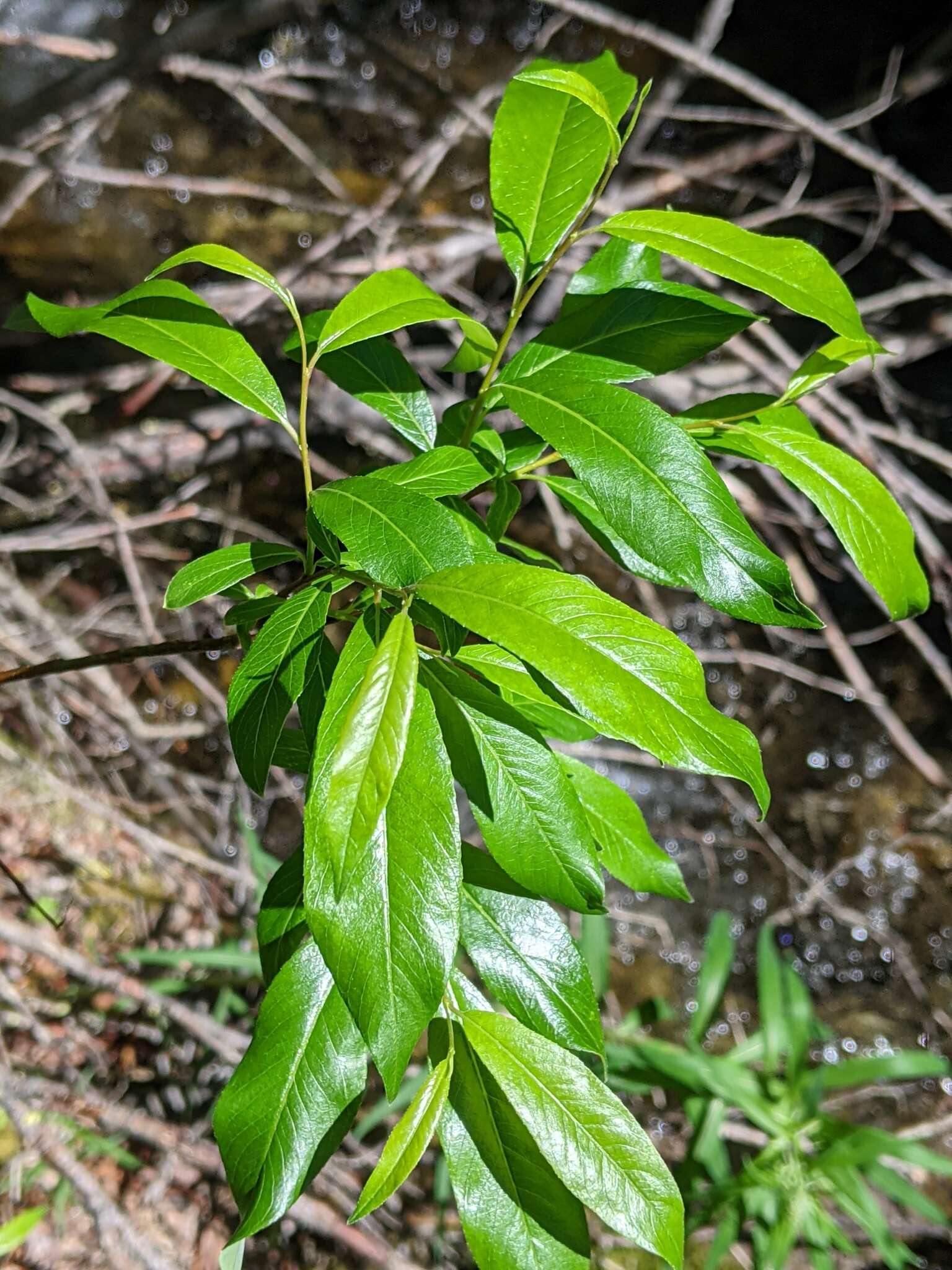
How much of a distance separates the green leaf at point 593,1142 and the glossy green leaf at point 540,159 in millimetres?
462

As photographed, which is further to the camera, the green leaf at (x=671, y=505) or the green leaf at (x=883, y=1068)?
the green leaf at (x=883, y=1068)

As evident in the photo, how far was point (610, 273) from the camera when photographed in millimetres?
553

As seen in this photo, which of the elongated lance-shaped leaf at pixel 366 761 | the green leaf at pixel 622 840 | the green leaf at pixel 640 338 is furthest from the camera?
the green leaf at pixel 622 840

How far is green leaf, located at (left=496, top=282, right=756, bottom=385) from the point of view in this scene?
0.51 m

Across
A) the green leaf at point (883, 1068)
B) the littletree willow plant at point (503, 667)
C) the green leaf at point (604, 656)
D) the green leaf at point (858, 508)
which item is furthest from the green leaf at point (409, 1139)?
the green leaf at point (883, 1068)

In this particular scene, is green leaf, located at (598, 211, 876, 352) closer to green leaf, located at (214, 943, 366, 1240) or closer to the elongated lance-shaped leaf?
the elongated lance-shaped leaf

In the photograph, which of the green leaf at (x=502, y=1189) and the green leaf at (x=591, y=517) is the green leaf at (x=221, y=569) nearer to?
the green leaf at (x=591, y=517)

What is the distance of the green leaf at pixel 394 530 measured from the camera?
0.38 meters

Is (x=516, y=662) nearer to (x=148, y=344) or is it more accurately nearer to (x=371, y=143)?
(x=148, y=344)

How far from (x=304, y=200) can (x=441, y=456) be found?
1.66 metres

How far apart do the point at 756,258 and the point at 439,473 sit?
0.21 meters

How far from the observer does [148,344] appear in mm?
469

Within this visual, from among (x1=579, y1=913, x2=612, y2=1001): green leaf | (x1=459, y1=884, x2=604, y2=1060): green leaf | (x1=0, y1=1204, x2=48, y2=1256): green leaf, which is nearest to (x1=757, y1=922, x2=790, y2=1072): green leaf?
(x1=579, y1=913, x2=612, y2=1001): green leaf

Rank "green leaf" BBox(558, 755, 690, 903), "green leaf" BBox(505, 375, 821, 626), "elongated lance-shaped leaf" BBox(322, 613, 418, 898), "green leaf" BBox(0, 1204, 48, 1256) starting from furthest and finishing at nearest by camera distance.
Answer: "green leaf" BBox(0, 1204, 48, 1256) → "green leaf" BBox(558, 755, 690, 903) → "green leaf" BBox(505, 375, 821, 626) → "elongated lance-shaped leaf" BBox(322, 613, 418, 898)
